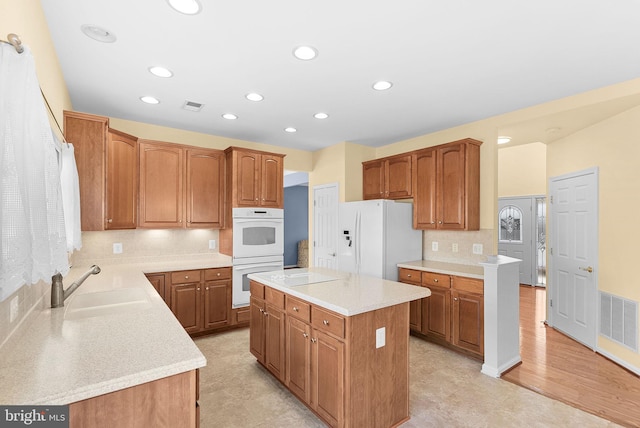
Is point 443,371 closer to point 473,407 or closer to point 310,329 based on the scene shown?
point 473,407

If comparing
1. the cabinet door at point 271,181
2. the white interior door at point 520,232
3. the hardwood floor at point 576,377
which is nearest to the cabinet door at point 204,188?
the cabinet door at point 271,181

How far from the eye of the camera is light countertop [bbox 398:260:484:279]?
128 inches

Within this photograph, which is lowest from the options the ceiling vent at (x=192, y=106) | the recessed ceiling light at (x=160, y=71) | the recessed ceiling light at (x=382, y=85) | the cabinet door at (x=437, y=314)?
the cabinet door at (x=437, y=314)

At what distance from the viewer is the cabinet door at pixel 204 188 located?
13.1 ft

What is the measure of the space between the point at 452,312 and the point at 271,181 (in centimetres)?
280

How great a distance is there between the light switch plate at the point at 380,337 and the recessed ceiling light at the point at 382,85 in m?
2.05

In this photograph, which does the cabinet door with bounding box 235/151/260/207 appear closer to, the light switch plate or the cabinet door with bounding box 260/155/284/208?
the cabinet door with bounding box 260/155/284/208

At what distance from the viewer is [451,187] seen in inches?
145

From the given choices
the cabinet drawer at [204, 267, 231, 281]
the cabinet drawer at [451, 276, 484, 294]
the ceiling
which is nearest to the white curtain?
the ceiling

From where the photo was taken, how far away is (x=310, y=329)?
2176mm

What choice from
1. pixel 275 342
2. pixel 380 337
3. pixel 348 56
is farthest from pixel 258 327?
pixel 348 56

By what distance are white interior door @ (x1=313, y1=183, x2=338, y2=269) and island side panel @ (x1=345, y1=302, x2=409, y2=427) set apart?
8.60 feet

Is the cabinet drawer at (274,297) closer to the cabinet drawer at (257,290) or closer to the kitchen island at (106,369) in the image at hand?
the cabinet drawer at (257,290)

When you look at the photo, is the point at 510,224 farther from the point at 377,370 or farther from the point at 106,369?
the point at 106,369
